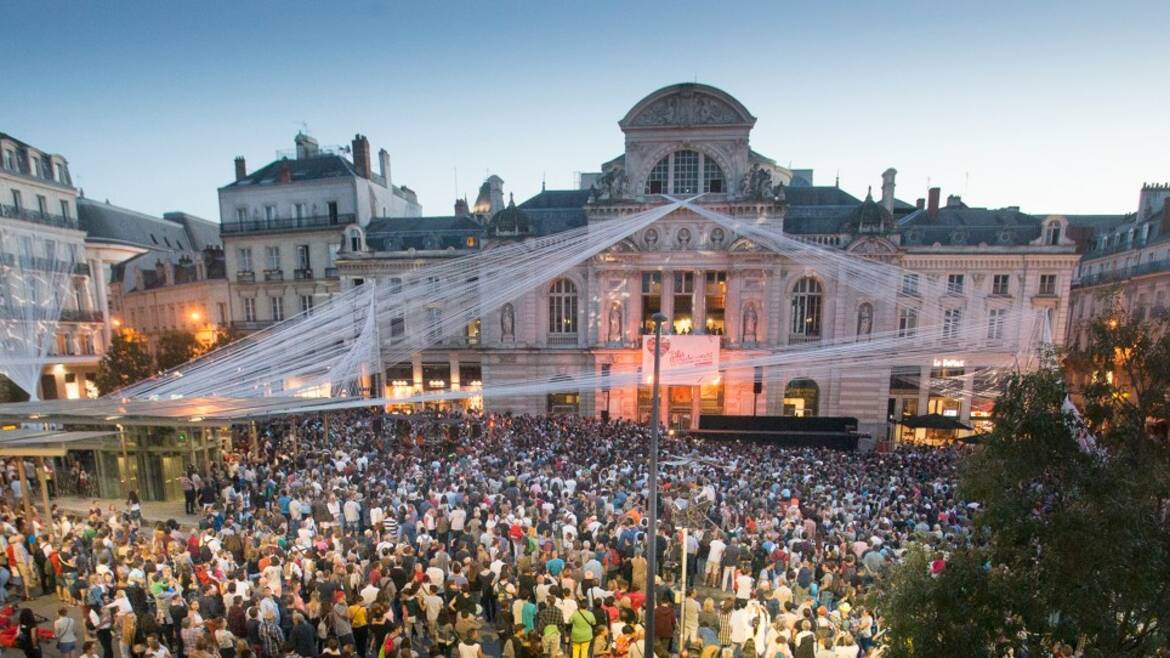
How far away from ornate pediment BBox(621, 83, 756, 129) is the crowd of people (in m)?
19.7

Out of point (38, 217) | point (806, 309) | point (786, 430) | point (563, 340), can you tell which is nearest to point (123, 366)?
point (38, 217)

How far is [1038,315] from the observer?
2366 centimetres

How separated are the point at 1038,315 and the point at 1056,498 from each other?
24.1 m

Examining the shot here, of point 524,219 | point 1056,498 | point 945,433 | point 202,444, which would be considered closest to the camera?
point 1056,498

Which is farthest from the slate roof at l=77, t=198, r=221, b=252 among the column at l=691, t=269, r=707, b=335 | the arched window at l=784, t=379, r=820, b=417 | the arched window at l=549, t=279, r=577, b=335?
the arched window at l=784, t=379, r=820, b=417

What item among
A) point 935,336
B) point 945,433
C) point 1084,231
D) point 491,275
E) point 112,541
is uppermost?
point 1084,231

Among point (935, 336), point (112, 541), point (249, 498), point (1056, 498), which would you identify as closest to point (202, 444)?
point (249, 498)

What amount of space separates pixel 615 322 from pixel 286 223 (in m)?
25.0

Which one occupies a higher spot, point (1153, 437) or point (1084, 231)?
point (1084, 231)

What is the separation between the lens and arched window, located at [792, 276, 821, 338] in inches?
1244

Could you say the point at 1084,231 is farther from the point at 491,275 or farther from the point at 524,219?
the point at 491,275

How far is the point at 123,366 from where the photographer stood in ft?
97.7

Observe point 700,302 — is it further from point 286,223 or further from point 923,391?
point 286,223

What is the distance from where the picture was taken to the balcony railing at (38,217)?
32.6m
